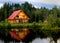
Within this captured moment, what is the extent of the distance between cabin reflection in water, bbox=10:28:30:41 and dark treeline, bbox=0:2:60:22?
0.21 meters

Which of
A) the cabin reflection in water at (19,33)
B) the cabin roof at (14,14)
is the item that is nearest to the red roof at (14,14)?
the cabin roof at (14,14)

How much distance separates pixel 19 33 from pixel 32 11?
34cm

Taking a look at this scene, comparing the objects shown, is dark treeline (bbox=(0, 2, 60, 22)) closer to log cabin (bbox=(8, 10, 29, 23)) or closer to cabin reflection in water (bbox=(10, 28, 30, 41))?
log cabin (bbox=(8, 10, 29, 23))

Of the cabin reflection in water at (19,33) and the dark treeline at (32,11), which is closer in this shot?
the dark treeline at (32,11)

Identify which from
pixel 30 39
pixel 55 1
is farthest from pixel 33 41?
pixel 55 1

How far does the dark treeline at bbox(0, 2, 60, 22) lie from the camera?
8.48ft

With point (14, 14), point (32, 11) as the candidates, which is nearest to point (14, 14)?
point (14, 14)

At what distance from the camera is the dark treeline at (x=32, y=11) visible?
2.58 m

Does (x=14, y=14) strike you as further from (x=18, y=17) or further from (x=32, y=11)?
(x=32, y=11)

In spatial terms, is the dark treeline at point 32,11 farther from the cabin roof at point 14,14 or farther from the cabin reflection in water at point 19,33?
the cabin reflection in water at point 19,33

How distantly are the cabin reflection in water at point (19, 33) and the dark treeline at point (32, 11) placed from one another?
0.21 meters

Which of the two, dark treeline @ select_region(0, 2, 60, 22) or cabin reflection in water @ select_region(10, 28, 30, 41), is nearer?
dark treeline @ select_region(0, 2, 60, 22)

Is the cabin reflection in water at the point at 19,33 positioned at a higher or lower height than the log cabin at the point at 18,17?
lower

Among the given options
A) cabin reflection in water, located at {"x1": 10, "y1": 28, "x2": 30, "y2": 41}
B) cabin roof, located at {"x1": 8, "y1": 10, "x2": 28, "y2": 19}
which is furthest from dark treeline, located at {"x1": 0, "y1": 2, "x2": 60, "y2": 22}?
cabin reflection in water, located at {"x1": 10, "y1": 28, "x2": 30, "y2": 41}
